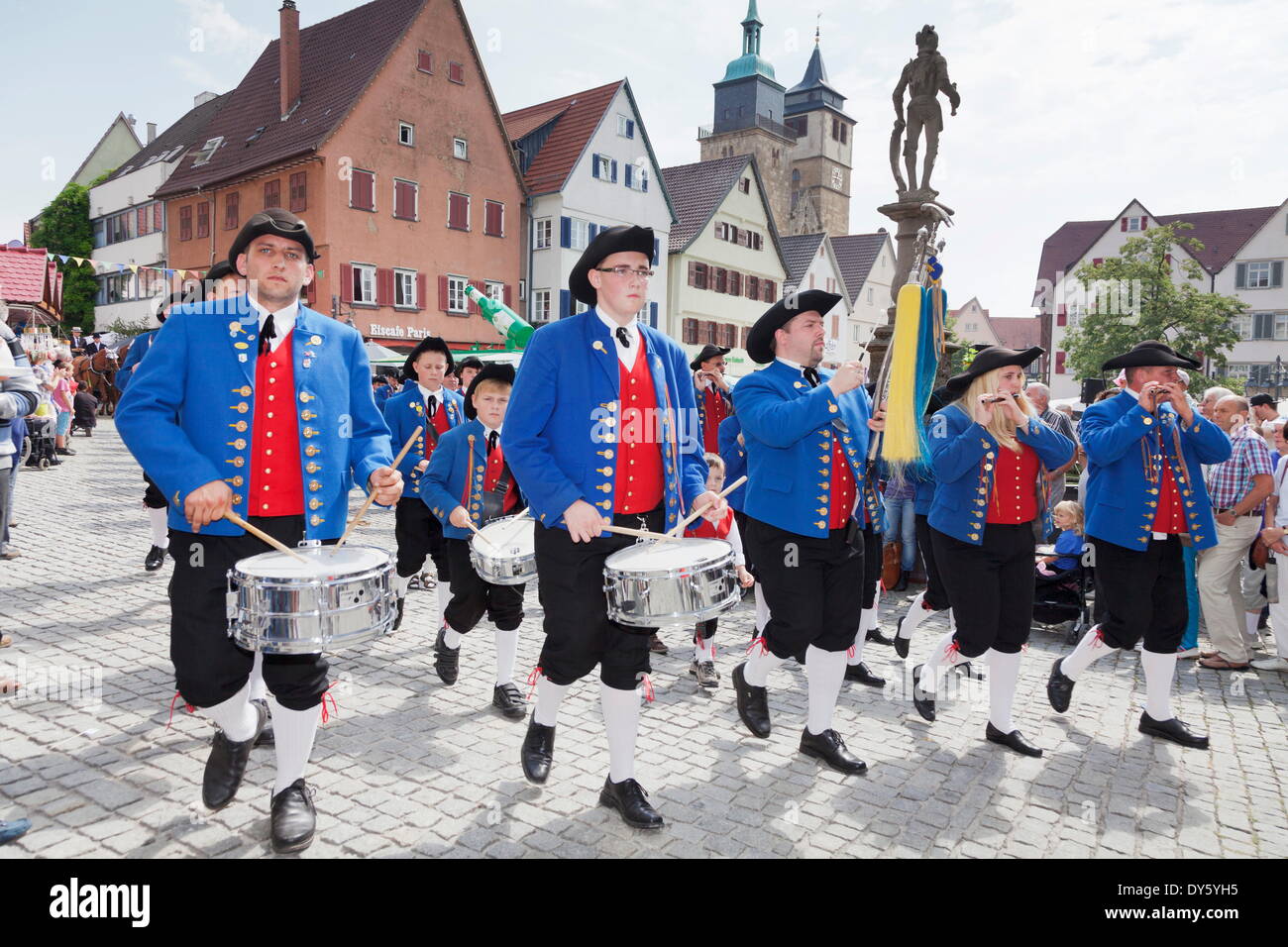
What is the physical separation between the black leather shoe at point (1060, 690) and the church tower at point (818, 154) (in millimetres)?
76217

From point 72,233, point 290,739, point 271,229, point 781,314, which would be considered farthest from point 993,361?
point 72,233

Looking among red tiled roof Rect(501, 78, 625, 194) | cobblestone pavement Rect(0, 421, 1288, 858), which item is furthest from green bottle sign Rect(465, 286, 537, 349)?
cobblestone pavement Rect(0, 421, 1288, 858)

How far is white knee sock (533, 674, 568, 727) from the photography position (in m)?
4.04

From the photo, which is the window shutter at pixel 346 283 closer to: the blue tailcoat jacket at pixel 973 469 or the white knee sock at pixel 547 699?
the blue tailcoat jacket at pixel 973 469

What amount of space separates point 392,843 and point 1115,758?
12.5ft

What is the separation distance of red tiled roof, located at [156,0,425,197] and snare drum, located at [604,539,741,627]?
28592 mm

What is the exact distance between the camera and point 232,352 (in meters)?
3.43

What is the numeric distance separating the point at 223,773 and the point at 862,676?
4077mm

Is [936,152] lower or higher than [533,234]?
lower

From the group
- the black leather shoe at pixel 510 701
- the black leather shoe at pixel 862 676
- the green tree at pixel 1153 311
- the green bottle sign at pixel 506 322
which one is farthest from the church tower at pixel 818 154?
the black leather shoe at pixel 510 701

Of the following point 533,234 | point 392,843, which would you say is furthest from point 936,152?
point 533,234

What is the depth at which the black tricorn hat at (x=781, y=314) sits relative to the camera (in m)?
4.49
